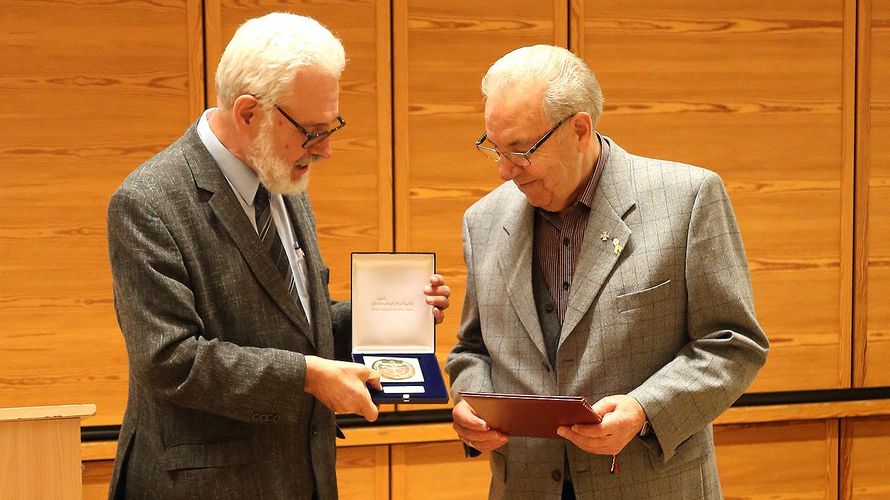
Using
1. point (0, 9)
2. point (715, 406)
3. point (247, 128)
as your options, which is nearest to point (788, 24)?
point (715, 406)

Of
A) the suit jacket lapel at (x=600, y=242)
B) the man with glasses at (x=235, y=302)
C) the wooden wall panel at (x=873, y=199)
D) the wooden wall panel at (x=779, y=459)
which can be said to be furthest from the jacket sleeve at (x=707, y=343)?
the wooden wall panel at (x=873, y=199)

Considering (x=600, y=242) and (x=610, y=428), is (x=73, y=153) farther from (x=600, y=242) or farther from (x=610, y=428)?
(x=610, y=428)

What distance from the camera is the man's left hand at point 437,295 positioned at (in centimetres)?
255

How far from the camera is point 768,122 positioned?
426 centimetres

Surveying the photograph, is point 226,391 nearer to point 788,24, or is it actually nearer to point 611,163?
point 611,163

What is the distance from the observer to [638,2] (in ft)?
13.5

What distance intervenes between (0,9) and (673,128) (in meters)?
2.70

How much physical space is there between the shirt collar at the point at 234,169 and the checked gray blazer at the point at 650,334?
67cm

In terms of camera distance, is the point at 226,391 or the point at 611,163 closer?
the point at 226,391

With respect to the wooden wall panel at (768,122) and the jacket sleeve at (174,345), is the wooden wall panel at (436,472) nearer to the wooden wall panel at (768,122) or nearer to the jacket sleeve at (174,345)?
the wooden wall panel at (768,122)

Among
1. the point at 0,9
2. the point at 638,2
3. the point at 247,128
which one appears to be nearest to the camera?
the point at 247,128

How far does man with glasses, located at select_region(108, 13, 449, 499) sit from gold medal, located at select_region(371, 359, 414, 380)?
0.53 ft

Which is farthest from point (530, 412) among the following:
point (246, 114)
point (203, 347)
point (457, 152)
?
point (457, 152)

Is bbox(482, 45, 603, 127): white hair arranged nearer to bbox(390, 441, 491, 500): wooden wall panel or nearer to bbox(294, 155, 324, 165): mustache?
bbox(294, 155, 324, 165): mustache
